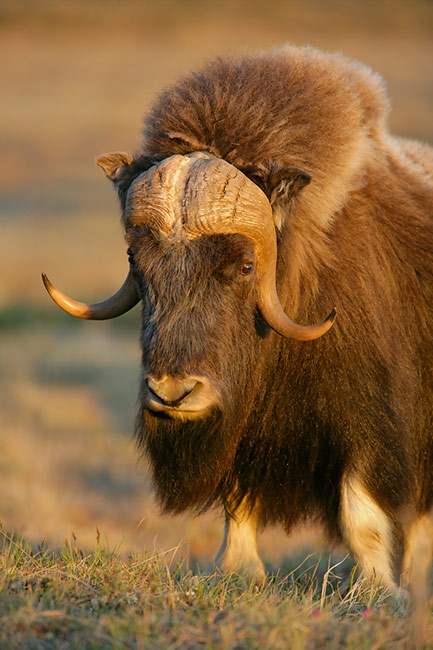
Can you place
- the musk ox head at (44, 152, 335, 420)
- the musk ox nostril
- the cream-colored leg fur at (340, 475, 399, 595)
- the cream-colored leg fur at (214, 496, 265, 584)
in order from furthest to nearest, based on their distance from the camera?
1. the cream-colored leg fur at (214, 496, 265, 584)
2. the cream-colored leg fur at (340, 475, 399, 595)
3. the musk ox head at (44, 152, 335, 420)
4. the musk ox nostril

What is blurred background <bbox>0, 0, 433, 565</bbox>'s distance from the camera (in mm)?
7680

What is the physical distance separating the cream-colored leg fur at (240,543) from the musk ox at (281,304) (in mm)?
11

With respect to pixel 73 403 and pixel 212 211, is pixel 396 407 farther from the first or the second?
pixel 73 403

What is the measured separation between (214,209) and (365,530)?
4.86 feet

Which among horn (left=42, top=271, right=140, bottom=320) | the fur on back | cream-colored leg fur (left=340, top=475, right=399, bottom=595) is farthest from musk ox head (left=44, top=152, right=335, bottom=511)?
cream-colored leg fur (left=340, top=475, right=399, bottom=595)

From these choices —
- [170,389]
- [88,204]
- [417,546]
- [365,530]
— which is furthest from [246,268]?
[88,204]

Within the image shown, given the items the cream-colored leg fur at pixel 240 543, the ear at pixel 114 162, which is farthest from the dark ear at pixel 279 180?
the cream-colored leg fur at pixel 240 543

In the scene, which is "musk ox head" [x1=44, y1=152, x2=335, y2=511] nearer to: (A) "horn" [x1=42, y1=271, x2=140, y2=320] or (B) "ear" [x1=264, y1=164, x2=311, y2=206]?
(B) "ear" [x1=264, y1=164, x2=311, y2=206]

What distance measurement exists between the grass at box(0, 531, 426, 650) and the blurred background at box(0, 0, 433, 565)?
0.54 metres

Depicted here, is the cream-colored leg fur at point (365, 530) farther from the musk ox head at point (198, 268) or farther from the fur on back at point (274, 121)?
the fur on back at point (274, 121)

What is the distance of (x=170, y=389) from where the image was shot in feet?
10.6

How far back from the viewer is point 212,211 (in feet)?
11.3

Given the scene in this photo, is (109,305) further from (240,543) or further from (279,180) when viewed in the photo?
(240,543)

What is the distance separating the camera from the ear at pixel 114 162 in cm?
385
